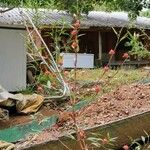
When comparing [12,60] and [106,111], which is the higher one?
[106,111]

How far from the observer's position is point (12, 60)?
13297 mm

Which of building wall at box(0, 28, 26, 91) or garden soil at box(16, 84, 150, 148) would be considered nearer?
garden soil at box(16, 84, 150, 148)

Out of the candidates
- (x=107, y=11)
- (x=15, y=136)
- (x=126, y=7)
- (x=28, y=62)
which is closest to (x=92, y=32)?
→ (x=107, y=11)

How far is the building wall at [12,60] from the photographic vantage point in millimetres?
12997

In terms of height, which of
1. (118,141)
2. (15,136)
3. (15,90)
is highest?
(118,141)

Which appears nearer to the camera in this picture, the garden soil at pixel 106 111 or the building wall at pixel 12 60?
the garden soil at pixel 106 111

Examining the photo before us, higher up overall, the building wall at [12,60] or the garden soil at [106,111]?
the garden soil at [106,111]

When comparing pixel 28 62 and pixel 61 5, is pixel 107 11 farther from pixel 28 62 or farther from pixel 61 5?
→ pixel 28 62

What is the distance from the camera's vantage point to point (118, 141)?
3832 millimetres

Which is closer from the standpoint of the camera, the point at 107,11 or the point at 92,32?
the point at 92,32

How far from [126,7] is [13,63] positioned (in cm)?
563

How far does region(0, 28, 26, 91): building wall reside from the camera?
42.6 feet

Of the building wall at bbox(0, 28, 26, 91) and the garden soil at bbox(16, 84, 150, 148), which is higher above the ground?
the garden soil at bbox(16, 84, 150, 148)

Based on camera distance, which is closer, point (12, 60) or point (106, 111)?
point (106, 111)
